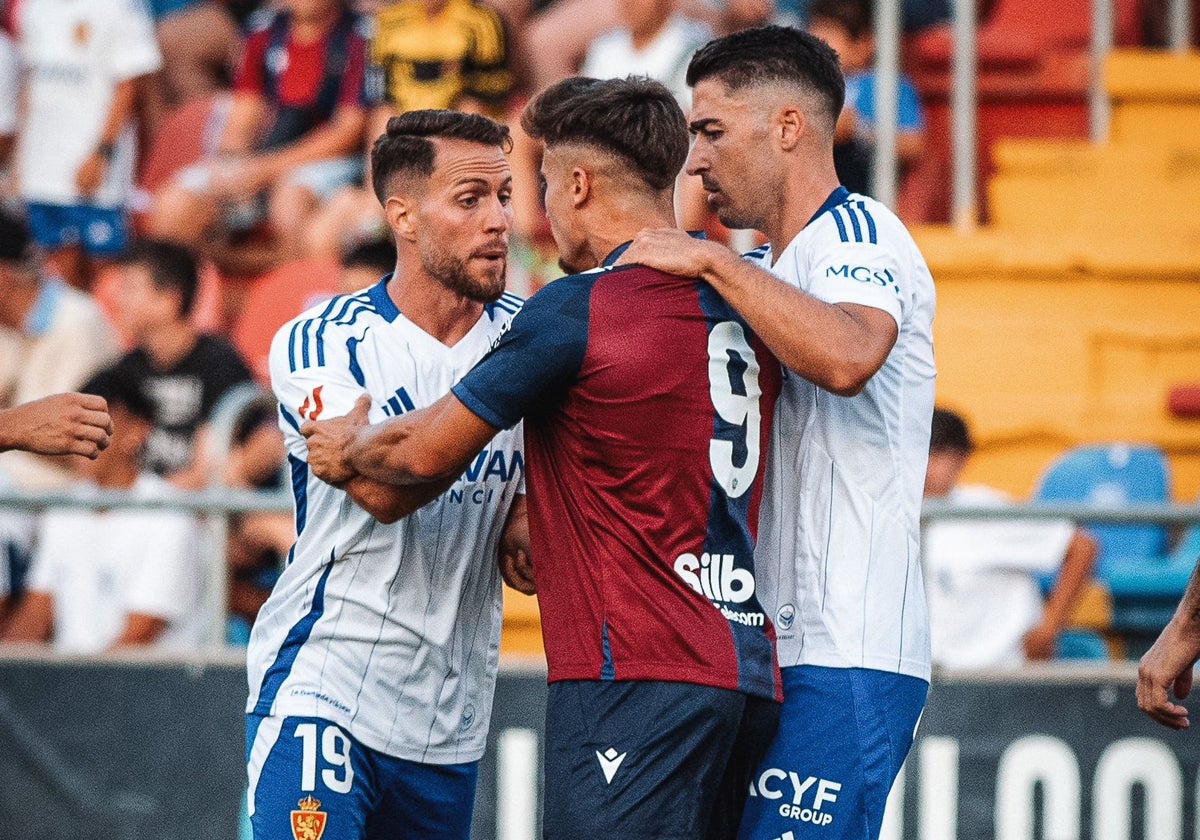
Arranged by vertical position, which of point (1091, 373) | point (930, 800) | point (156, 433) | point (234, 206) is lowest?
point (930, 800)

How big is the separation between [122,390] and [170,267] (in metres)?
0.65

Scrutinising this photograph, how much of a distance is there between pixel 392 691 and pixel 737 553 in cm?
102

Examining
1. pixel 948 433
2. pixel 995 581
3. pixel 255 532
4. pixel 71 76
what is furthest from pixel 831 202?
pixel 71 76

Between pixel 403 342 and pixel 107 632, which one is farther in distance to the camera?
pixel 107 632

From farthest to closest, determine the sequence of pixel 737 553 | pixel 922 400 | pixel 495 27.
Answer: pixel 495 27 < pixel 922 400 < pixel 737 553

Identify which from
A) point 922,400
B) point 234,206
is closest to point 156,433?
point 234,206

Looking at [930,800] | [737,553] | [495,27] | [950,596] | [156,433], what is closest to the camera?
[737,553]

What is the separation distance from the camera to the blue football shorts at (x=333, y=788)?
4184mm

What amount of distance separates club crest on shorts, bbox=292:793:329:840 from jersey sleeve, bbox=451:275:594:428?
1075 mm

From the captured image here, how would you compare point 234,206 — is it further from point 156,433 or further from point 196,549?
point 196,549

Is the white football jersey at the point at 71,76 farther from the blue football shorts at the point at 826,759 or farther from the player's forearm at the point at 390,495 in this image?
the blue football shorts at the point at 826,759

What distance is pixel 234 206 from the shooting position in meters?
10.2

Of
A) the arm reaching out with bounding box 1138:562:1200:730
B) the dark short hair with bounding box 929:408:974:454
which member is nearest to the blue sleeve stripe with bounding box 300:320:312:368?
the arm reaching out with bounding box 1138:562:1200:730

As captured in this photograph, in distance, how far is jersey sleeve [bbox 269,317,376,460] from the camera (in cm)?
416
